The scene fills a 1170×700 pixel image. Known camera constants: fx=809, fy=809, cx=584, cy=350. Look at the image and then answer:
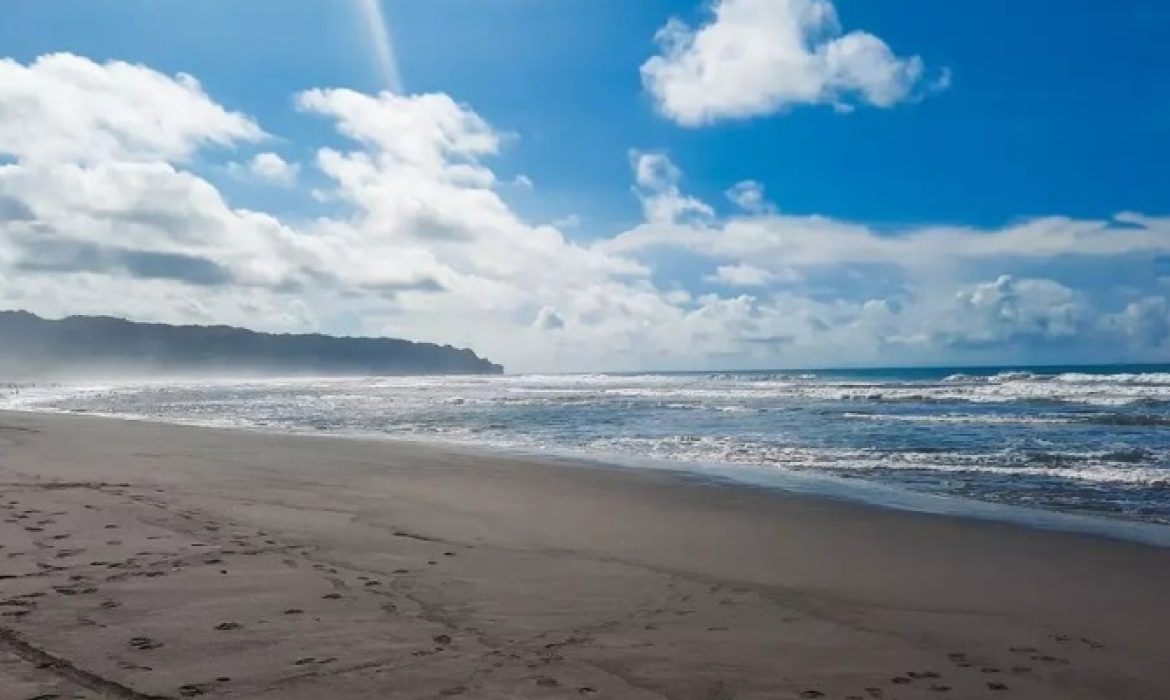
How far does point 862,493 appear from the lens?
11930 mm

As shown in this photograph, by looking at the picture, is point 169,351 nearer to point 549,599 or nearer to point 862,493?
point 862,493

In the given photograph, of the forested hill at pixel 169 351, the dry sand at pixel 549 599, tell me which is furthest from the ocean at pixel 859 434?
the forested hill at pixel 169 351

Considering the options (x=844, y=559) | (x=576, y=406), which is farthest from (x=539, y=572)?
(x=576, y=406)

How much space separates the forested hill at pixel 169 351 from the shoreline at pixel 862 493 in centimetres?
14563

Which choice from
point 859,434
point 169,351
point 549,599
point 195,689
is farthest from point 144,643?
point 169,351

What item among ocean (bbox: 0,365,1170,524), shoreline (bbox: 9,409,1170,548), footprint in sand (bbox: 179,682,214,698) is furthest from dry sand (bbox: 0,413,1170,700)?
ocean (bbox: 0,365,1170,524)

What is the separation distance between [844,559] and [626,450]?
413 inches

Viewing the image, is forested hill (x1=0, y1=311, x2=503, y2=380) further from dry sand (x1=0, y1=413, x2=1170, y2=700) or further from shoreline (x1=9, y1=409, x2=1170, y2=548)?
dry sand (x1=0, y1=413, x2=1170, y2=700)

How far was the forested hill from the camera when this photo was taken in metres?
154

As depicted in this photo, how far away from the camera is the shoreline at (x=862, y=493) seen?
9344mm

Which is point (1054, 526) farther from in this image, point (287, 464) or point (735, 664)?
point (287, 464)

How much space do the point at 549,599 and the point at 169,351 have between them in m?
185

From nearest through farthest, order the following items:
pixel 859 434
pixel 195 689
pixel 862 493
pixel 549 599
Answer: pixel 195 689 < pixel 549 599 < pixel 862 493 < pixel 859 434

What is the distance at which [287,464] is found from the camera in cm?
1470
